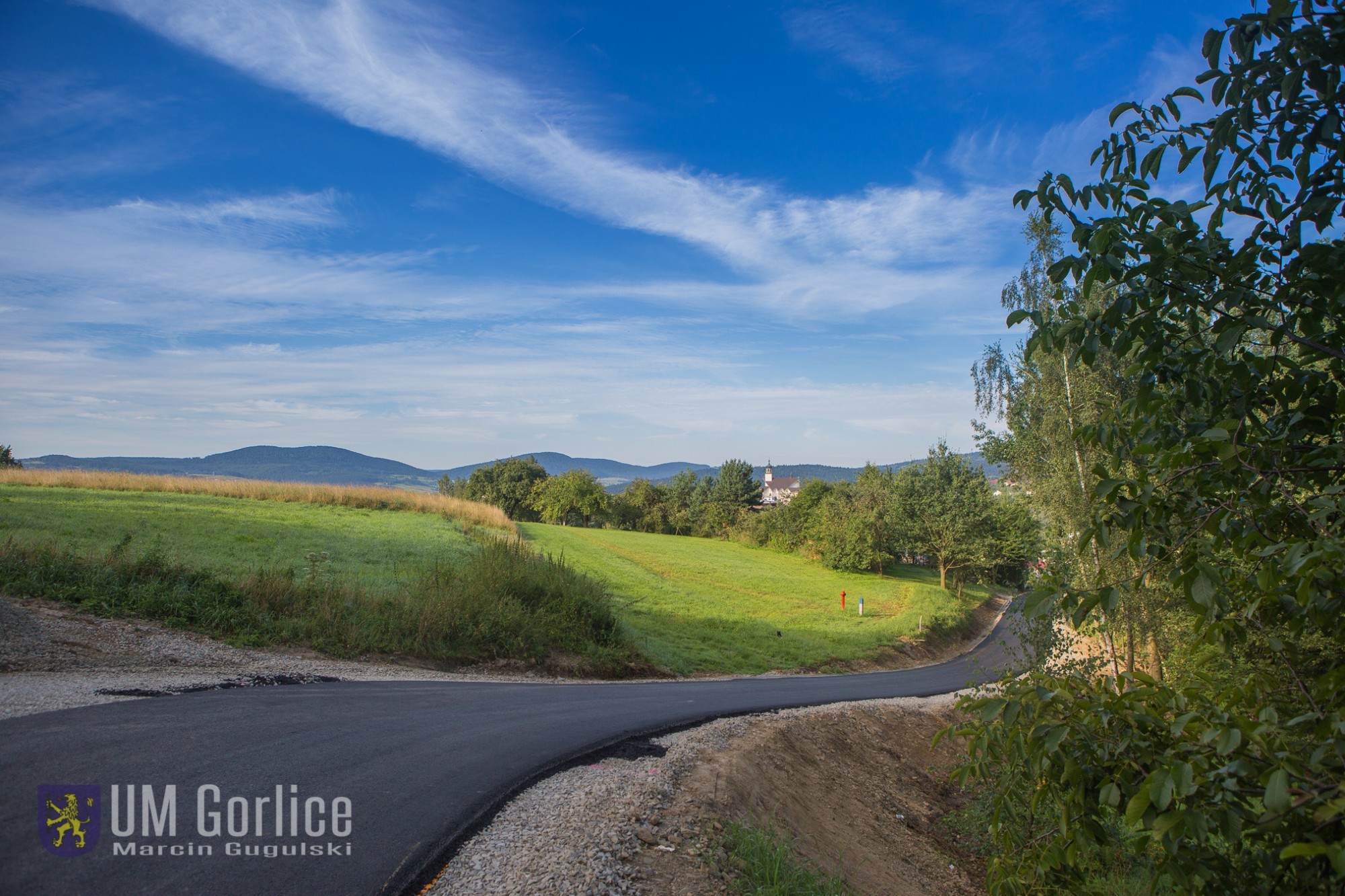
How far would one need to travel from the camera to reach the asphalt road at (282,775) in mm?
4172

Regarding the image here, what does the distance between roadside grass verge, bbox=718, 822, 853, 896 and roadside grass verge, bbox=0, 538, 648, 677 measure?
34.8ft

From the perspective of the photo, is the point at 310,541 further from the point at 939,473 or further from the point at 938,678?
the point at 939,473

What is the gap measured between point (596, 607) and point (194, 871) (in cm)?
1434

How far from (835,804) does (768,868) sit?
362 centimetres

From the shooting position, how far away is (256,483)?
37125 millimetres

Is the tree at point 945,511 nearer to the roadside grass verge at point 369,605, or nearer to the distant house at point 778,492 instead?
the distant house at point 778,492

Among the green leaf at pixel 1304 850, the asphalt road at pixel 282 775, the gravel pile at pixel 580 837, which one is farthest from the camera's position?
the gravel pile at pixel 580 837

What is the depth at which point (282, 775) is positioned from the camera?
5.64 metres

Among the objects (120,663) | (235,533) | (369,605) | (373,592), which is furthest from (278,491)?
(120,663)

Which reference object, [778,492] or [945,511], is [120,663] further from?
[778,492]

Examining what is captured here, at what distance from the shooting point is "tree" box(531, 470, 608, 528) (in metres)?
85.0

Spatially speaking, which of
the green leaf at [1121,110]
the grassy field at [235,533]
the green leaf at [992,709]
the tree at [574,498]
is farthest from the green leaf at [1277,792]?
the tree at [574,498]

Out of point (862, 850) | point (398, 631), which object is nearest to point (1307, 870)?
point (862, 850)

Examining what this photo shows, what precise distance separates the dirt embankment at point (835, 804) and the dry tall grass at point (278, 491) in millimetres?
29693
